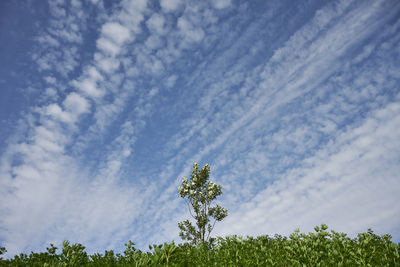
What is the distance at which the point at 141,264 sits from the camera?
537 cm

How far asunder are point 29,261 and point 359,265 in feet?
31.8

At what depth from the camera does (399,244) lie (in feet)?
26.2

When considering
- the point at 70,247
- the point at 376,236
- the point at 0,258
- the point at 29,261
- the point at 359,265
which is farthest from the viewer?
the point at 376,236

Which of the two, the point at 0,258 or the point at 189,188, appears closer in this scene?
the point at 0,258

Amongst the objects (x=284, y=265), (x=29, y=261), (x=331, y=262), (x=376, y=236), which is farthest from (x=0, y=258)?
(x=376, y=236)

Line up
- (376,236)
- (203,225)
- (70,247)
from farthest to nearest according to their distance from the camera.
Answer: (203,225)
(376,236)
(70,247)

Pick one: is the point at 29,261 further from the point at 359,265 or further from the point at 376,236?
the point at 376,236

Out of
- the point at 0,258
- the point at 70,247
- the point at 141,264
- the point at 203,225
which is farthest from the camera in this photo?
the point at 203,225

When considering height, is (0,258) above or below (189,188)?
below

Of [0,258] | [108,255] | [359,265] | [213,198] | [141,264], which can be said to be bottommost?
[359,265]

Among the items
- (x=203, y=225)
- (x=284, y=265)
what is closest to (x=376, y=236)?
(x=284, y=265)

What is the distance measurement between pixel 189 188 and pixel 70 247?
2092 cm

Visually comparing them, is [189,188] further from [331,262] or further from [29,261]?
[331,262]

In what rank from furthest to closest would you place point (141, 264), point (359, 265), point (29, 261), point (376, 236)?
1. point (376, 236)
2. point (29, 261)
3. point (359, 265)
4. point (141, 264)
